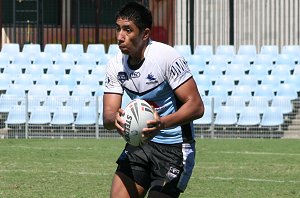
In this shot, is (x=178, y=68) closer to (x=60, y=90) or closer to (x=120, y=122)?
(x=120, y=122)

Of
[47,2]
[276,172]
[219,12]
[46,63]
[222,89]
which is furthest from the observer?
[47,2]

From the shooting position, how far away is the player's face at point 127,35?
7047 mm

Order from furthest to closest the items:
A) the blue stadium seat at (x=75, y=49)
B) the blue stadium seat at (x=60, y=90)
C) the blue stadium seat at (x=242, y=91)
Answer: the blue stadium seat at (x=75, y=49), the blue stadium seat at (x=242, y=91), the blue stadium seat at (x=60, y=90)

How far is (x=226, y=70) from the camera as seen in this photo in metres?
27.7

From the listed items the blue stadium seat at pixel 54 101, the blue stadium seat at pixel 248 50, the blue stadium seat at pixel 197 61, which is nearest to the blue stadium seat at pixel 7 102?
the blue stadium seat at pixel 54 101

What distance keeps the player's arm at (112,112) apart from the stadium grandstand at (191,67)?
16.8 metres

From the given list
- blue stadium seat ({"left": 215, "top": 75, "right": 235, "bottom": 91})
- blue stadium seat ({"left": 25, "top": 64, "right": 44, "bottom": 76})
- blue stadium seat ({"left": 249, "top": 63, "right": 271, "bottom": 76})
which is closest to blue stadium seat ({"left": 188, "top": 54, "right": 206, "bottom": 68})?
blue stadium seat ({"left": 215, "top": 75, "right": 235, "bottom": 91})

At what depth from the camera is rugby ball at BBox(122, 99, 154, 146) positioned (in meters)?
6.76

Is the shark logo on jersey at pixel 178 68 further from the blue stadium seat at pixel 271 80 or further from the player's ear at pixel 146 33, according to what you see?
the blue stadium seat at pixel 271 80

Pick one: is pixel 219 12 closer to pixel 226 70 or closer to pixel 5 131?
pixel 226 70

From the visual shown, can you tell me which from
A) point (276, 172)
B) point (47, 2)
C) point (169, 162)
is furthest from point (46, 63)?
point (169, 162)

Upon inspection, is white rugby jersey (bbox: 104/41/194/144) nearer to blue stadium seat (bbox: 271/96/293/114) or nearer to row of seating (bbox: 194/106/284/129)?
row of seating (bbox: 194/106/284/129)

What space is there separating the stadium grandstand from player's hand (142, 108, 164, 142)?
1734 cm

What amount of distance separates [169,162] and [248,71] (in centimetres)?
2091
